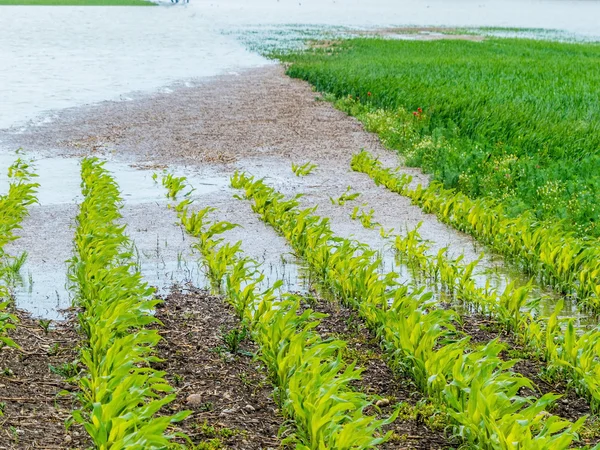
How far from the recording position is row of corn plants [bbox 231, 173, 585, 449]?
3867 millimetres

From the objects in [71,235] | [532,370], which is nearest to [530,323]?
[532,370]

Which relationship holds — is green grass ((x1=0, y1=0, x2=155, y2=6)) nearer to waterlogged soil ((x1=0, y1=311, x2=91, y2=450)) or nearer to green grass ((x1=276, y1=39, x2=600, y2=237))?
green grass ((x1=276, y1=39, x2=600, y2=237))

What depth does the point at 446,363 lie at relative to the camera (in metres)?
4.61

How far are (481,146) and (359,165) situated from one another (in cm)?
164

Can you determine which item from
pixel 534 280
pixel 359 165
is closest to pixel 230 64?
pixel 359 165

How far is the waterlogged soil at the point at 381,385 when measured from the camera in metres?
4.40

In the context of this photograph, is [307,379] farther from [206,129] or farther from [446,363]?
[206,129]

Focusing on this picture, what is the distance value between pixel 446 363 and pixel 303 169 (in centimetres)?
Answer: 660

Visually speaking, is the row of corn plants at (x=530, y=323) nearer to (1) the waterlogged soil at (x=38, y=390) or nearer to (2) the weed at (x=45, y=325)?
(1) the waterlogged soil at (x=38, y=390)

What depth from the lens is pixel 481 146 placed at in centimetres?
1134

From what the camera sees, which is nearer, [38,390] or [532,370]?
[38,390]

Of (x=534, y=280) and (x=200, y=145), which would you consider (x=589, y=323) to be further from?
(x=200, y=145)

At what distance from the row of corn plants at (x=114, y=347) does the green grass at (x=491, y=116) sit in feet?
13.2

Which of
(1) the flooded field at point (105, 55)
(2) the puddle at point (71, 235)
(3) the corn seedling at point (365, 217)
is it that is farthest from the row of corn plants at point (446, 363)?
(1) the flooded field at point (105, 55)
